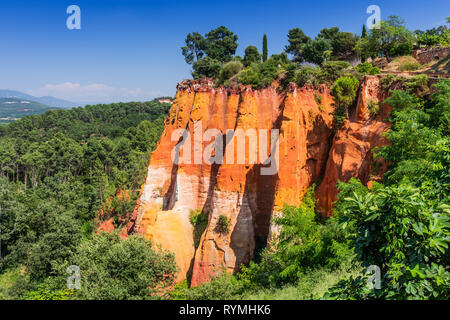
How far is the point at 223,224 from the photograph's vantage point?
19.5m

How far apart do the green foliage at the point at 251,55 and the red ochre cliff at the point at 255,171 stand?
986 inches

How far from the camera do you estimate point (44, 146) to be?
54969 mm

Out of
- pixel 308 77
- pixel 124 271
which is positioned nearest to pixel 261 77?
pixel 308 77

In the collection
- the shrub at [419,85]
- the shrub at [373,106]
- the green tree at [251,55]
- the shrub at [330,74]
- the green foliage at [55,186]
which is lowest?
the green foliage at [55,186]

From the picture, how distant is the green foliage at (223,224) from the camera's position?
19.4 metres

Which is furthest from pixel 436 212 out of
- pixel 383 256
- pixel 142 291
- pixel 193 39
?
pixel 193 39

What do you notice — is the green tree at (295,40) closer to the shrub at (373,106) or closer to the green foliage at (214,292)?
the shrub at (373,106)

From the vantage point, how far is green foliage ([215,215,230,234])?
19442mm

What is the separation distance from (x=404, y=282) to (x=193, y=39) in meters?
60.8

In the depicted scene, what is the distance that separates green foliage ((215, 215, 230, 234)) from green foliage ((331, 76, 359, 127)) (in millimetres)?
8913

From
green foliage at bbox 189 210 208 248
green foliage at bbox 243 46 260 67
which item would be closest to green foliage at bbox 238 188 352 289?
green foliage at bbox 189 210 208 248

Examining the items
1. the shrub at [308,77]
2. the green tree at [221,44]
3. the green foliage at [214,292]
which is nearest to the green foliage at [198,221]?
the green foliage at [214,292]
